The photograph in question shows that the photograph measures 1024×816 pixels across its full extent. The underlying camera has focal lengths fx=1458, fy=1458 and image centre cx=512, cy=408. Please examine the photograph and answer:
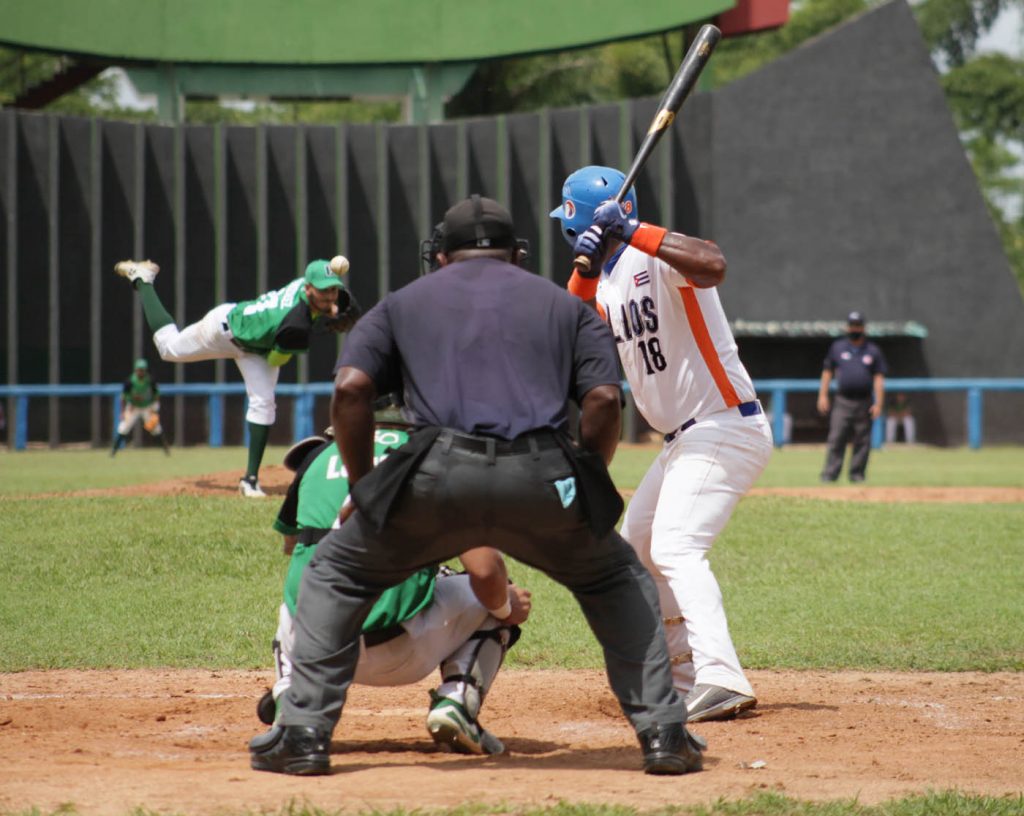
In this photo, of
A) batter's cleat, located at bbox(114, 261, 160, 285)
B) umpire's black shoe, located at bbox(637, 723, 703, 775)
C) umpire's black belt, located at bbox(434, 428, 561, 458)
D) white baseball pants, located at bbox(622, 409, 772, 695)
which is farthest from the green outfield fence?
umpire's black belt, located at bbox(434, 428, 561, 458)

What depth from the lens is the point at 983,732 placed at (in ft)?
19.5

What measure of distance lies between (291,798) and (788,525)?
27.8 feet

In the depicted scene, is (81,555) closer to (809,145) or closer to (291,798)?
(291,798)

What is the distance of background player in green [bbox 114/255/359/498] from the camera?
41.1 feet

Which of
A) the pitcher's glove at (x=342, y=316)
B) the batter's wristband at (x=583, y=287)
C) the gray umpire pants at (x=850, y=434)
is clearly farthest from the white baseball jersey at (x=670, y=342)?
the gray umpire pants at (x=850, y=434)

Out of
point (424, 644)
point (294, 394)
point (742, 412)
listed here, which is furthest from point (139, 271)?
point (294, 394)

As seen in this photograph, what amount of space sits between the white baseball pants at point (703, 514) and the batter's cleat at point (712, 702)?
0.03m

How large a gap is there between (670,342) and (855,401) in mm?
12260

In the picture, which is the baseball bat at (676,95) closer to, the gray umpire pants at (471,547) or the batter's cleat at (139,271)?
the gray umpire pants at (471,547)

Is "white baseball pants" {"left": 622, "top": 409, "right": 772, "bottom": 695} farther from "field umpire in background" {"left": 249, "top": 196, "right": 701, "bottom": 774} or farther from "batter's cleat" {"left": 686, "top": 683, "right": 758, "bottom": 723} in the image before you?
"field umpire in background" {"left": 249, "top": 196, "right": 701, "bottom": 774}

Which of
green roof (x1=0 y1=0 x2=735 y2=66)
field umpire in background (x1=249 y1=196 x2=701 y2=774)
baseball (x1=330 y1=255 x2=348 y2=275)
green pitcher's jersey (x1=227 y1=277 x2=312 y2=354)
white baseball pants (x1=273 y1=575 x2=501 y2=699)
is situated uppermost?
green roof (x1=0 y1=0 x2=735 y2=66)

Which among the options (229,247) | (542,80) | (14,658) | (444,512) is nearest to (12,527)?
(14,658)

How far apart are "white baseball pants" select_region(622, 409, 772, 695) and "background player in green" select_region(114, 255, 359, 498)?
20.4 ft

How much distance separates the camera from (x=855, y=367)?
709 inches
